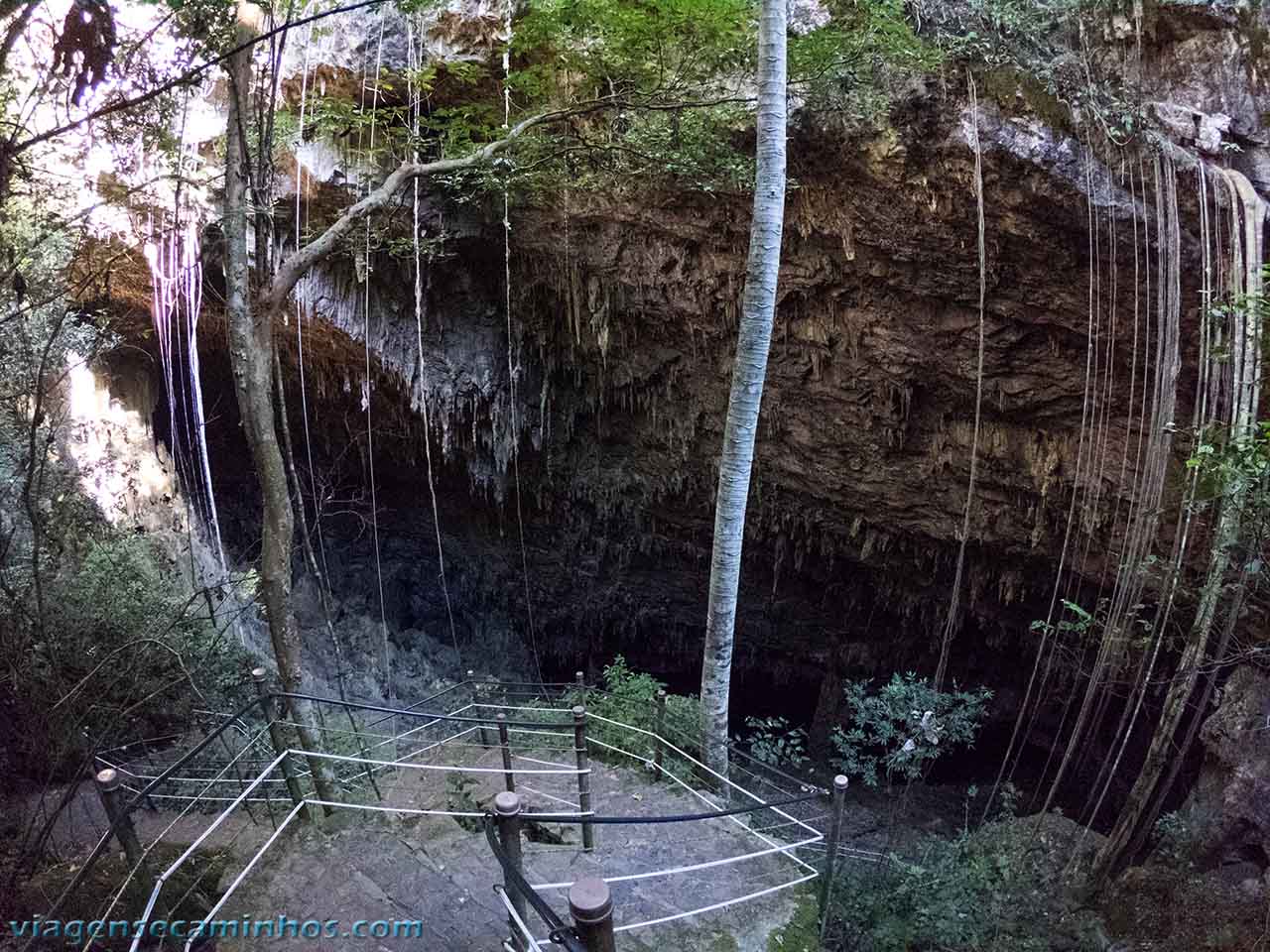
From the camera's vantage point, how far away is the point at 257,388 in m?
4.12

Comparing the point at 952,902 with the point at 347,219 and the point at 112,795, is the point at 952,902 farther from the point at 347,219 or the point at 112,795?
the point at 347,219

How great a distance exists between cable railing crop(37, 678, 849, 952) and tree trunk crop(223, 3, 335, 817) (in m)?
0.26

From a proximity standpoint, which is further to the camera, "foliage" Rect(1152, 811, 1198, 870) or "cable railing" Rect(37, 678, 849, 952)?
"foliage" Rect(1152, 811, 1198, 870)

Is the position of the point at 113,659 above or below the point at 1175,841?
above

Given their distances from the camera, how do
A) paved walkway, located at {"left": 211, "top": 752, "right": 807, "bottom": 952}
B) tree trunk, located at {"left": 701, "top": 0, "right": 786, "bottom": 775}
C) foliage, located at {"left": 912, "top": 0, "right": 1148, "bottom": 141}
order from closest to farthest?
paved walkway, located at {"left": 211, "top": 752, "right": 807, "bottom": 952} < tree trunk, located at {"left": 701, "top": 0, "right": 786, "bottom": 775} < foliage, located at {"left": 912, "top": 0, "right": 1148, "bottom": 141}

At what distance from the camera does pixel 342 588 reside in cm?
1073

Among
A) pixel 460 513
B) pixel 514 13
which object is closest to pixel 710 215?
pixel 514 13

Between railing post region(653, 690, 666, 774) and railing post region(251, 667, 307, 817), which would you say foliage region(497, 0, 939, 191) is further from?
railing post region(251, 667, 307, 817)

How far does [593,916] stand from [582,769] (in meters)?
1.94

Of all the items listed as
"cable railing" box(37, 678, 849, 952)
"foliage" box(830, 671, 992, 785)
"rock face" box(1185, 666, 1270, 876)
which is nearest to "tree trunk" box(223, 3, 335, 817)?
"cable railing" box(37, 678, 849, 952)

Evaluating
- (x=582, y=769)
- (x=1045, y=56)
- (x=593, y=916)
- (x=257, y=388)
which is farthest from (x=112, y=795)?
(x=1045, y=56)

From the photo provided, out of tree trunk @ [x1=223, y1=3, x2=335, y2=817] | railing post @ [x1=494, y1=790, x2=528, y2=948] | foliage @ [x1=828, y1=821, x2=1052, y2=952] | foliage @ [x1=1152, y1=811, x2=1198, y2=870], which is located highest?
tree trunk @ [x1=223, y1=3, x2=335, y2=817]

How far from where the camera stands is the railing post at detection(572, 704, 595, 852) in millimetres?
3650

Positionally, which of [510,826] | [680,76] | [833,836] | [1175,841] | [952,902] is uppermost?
[680,76]
